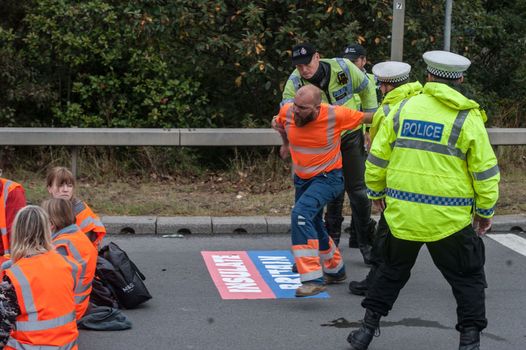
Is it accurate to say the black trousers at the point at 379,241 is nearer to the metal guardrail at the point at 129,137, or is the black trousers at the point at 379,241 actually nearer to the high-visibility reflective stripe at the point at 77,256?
the high-visibility reflective stripe at the point at 77,256

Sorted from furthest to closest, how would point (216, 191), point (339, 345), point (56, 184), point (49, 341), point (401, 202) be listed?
point (216, 191) < point (56, 184) < point (339, 345) < point (401, 202) < point (49, 341)

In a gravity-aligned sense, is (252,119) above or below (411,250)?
below

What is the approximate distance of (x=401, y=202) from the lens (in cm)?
559

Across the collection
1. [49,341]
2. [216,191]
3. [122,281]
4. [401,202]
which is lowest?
[216,191]

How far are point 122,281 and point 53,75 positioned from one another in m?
7.39

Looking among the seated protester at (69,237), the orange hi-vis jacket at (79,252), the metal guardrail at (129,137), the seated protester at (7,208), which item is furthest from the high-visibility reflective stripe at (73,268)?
the metal guardrail at (129,137)

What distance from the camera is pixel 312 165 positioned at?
23.6ft

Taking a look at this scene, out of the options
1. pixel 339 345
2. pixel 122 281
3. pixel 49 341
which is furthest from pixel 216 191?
pixel 49 341

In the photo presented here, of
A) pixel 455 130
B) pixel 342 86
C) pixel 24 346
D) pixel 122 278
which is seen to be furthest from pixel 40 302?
pixel 342 86

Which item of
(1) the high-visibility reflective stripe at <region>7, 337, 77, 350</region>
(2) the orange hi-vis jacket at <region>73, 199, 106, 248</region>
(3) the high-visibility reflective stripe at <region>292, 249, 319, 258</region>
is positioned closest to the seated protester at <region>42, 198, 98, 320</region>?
(2) the orange hi-vis jacket at <region>73, 199, 106, 248</region>

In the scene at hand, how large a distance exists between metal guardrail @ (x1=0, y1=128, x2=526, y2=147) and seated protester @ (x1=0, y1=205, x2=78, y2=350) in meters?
5.99

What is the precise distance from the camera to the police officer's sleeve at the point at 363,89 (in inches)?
304

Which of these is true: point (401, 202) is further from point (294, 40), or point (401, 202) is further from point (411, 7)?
point (411, 7)

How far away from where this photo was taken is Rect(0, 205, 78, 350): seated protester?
15.9 feet
